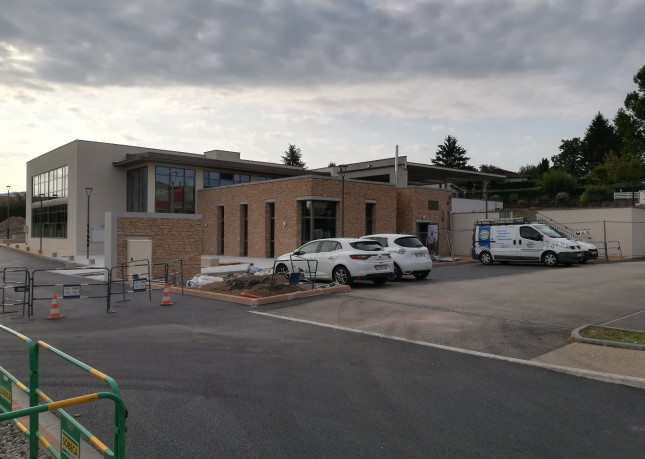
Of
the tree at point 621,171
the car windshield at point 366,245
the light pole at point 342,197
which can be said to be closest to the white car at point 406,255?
the car windshield at point 366,245

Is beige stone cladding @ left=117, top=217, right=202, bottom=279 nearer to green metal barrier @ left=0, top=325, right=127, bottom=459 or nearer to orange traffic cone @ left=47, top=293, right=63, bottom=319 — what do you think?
orange traffic cone @ left=47, top=293, right=63, bottom=319

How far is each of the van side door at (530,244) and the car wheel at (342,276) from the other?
43.5 feet

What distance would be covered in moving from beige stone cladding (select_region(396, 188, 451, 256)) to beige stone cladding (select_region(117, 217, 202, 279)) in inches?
653

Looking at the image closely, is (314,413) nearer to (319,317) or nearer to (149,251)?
(319,317)

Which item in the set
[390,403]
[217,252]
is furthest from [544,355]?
[217,252]

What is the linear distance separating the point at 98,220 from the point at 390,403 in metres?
37.5

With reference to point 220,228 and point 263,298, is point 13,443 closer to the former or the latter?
point 263,298

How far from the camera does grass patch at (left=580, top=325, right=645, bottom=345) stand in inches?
320

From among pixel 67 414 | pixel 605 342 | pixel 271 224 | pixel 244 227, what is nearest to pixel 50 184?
pixel 244 227

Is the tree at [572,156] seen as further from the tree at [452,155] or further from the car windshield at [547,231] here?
the car windshield at [547,231]

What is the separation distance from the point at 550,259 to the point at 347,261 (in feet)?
44.8

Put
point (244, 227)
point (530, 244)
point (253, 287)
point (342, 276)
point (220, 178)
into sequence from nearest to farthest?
point (253, 287)
point (342, 276)
point (530, 244)
point (244, 227)
point (220, 178)

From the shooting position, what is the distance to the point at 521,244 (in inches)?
1024

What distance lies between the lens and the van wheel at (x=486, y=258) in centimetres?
2712
